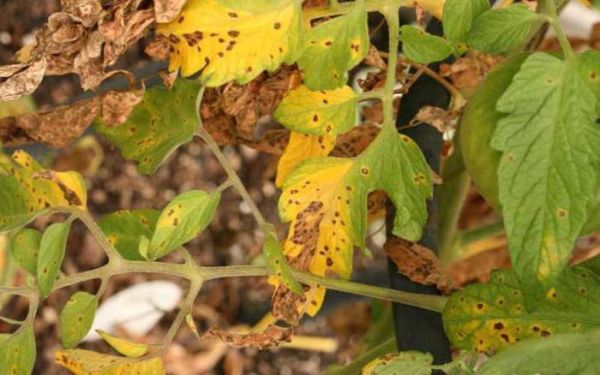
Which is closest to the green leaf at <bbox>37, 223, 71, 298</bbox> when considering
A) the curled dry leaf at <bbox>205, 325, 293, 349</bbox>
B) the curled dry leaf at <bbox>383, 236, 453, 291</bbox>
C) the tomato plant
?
the tomato plant

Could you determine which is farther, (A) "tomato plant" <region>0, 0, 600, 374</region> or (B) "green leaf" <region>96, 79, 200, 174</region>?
(B) "green leaf" <region>96, 79, 200, 174</region>

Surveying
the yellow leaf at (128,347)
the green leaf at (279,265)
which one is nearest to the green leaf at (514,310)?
the green leaf at (279,265)

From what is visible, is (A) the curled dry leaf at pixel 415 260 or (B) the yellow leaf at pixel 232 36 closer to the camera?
(B) the yellow leaf at pixel 232 36

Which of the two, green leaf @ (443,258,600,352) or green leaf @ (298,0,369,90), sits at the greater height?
green leaf @ (298,0,369,90)

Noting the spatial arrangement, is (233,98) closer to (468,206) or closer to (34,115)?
(34,115)

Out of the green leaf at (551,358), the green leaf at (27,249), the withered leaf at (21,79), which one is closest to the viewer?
the green leaf at (551,358)

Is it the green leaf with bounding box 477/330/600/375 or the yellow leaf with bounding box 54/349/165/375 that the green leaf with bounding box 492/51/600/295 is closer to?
the green leaf with bounding box 477/330/600/375

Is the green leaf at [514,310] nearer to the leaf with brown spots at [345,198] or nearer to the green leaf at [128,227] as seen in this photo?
the leaf with brown spots at [345,198]

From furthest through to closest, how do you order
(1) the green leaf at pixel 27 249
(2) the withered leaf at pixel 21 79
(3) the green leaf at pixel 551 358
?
(1) the green leaf at pixel 27 249
(2) the withered leaf at pixel 21 79
(3) the green leaf at pixel 551 358
